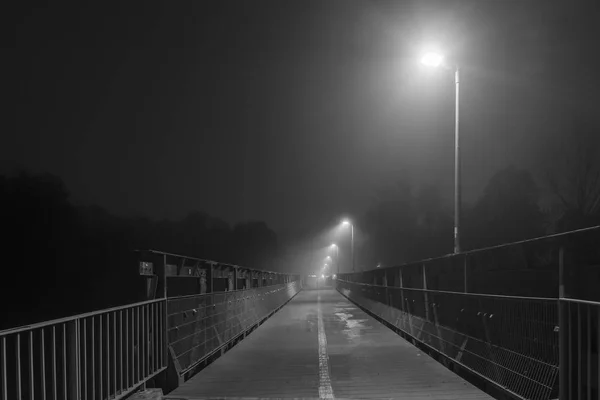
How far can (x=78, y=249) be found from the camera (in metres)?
101

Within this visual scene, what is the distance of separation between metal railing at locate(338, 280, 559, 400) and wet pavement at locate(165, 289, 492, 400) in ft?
1.29

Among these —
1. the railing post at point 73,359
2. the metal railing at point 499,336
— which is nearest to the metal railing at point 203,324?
the railing post at point 73,359

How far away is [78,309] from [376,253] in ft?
179

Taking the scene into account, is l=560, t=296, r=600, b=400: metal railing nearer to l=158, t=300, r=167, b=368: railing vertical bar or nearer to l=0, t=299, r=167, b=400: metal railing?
l=0, t=299, r=167, b=400: metal railing

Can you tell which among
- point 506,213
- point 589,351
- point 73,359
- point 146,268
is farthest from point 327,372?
point 506,213

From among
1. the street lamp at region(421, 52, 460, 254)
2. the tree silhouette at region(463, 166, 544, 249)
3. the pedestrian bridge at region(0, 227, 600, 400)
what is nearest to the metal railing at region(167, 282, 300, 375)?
the pedestrian bridge at region(0, 227, 600, 400)

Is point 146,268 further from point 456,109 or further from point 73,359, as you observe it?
point 456,109

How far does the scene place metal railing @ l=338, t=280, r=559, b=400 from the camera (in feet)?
19.3

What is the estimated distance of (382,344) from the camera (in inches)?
487

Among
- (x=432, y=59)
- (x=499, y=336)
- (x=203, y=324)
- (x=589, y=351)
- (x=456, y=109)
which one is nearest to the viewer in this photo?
(x=589, y=351)

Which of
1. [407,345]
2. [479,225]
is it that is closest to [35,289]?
[479,225]

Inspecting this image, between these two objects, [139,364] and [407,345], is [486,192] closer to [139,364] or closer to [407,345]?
[407,345]

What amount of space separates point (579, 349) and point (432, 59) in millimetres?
12981

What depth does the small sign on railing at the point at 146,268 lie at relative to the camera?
7.62 m
